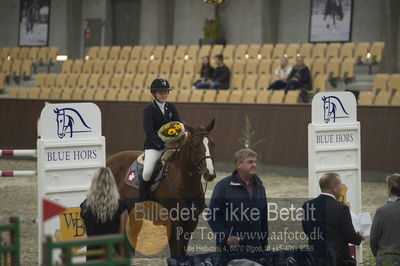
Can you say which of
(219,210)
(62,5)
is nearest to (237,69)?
(62,5)

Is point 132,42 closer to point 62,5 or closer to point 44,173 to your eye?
point 62,5

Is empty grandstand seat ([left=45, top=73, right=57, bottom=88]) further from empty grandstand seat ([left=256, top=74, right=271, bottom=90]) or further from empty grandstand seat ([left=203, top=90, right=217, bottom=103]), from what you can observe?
empty grandstand seat ([left=256, top=74, right=271, bottom=90])

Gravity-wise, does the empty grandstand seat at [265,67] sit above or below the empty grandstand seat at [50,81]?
above

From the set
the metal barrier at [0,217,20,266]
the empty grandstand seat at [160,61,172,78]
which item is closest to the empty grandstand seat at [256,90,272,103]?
the empty grandstand seat at [160,61,172,78]

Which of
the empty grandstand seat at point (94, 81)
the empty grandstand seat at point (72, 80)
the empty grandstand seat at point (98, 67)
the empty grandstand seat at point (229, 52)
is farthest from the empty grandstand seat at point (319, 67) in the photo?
the empty grandstand seat at point (72, 80)

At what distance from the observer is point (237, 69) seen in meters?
26.6

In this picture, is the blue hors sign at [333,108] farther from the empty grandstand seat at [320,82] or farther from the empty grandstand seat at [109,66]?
the empty grandstand seat at [109,66]

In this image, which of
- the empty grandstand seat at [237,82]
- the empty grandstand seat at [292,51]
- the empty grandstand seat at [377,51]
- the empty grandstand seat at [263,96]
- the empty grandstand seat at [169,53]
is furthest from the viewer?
the empty grandstand seat at [169,53]

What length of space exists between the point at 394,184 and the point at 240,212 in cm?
148

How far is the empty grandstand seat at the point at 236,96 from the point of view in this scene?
2380cm

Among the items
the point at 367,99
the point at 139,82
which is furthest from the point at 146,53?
A: the point at 367,99

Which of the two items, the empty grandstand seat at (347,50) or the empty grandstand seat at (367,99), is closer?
the empty grandstand seat at (367,99)

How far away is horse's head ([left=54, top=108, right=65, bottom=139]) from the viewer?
984 cm

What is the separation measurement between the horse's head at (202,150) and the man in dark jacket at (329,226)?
140 cm
